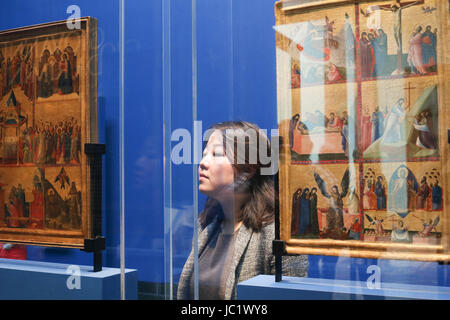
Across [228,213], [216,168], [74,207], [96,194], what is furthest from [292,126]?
[74,207]

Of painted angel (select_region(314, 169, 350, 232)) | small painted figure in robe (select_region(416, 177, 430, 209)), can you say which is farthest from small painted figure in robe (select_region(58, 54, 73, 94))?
small painted figure in robe (select_region(416, 177, 430, 209))

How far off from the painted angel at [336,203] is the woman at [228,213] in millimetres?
211

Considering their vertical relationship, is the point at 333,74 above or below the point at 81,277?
above

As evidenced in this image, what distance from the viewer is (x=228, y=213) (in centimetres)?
231

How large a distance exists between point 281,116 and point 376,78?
40 cm

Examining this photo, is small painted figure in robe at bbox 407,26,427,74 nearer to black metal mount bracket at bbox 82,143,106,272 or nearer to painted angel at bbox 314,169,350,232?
painted angel at bbox 314,169,350,232

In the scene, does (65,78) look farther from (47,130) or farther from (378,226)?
(378,226)

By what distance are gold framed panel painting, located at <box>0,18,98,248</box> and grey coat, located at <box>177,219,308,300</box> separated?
0.62m

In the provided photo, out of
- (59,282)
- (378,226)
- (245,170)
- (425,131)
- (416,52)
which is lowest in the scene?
(59,282)

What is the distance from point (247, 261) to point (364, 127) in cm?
87

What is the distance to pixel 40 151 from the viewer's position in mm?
2668

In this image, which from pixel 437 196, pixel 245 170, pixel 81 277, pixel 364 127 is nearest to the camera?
pixel 437 196
